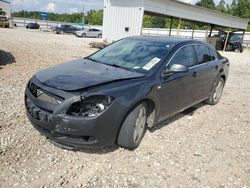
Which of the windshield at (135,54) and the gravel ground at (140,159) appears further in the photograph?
the windshield at (135,54)

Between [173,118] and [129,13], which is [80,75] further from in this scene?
[129,13]

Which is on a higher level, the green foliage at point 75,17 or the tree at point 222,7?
the tree at point 222,7

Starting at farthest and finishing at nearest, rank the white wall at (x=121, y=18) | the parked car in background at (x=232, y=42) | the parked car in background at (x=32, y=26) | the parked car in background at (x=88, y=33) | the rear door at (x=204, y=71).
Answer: the parked car in background at (x=32, y=26), the parked car in background at (x=88, y=33), the parked car in background at (x=232, y=42), the white wall at (x=121, y=18), the rear door at (x=204, y=71)

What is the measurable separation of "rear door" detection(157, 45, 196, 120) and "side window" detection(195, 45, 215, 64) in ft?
0.72

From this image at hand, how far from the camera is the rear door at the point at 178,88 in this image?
4.03 meters

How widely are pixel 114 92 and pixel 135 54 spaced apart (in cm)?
139

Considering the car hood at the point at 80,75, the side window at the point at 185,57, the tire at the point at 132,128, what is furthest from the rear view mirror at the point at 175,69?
the tire at the point at 132,128

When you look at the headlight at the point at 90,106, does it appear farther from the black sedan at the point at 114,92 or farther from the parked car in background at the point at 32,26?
the parked car in background at the point at 32,26

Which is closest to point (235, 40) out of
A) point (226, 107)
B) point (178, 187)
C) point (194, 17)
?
point (194, 17)

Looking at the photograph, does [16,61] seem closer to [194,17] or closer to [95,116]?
[95,116]

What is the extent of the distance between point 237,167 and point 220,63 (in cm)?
305

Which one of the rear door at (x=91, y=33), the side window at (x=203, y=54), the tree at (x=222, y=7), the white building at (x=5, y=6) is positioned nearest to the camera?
the side window at (x=203, y=54)

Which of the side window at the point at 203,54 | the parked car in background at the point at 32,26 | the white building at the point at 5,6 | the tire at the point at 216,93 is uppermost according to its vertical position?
the white building at the point at 5,6

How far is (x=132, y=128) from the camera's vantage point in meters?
3.43
